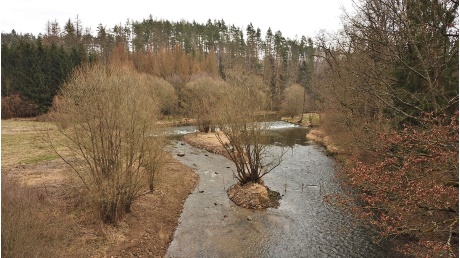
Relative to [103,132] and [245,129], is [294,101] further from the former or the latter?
[103,132]

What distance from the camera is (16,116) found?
47.8 metres

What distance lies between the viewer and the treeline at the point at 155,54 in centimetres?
4894

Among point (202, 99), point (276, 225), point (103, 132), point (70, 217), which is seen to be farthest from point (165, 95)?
point (276, 225)

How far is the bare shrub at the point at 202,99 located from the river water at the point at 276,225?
37.7ft

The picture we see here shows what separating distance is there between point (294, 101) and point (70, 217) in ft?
163

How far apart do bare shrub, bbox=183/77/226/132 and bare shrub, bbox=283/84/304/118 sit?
1834cm

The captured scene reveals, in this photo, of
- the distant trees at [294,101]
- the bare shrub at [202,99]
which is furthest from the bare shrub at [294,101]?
the bare shrub at [202,99]

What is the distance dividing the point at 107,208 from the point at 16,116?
148 ft

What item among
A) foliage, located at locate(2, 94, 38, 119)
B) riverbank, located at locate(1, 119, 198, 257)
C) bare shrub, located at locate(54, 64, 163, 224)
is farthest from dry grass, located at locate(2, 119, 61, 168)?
foliage, located at locate(2, 94, 38, 119)

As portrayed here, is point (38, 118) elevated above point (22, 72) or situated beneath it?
situated beneath

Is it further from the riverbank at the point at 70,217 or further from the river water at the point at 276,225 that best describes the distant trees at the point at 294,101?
the riverbank at the point at 70,217

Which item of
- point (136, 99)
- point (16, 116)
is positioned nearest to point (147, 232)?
point (136, 99)

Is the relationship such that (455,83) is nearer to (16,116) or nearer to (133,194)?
(133,194)

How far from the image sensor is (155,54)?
6738cm
